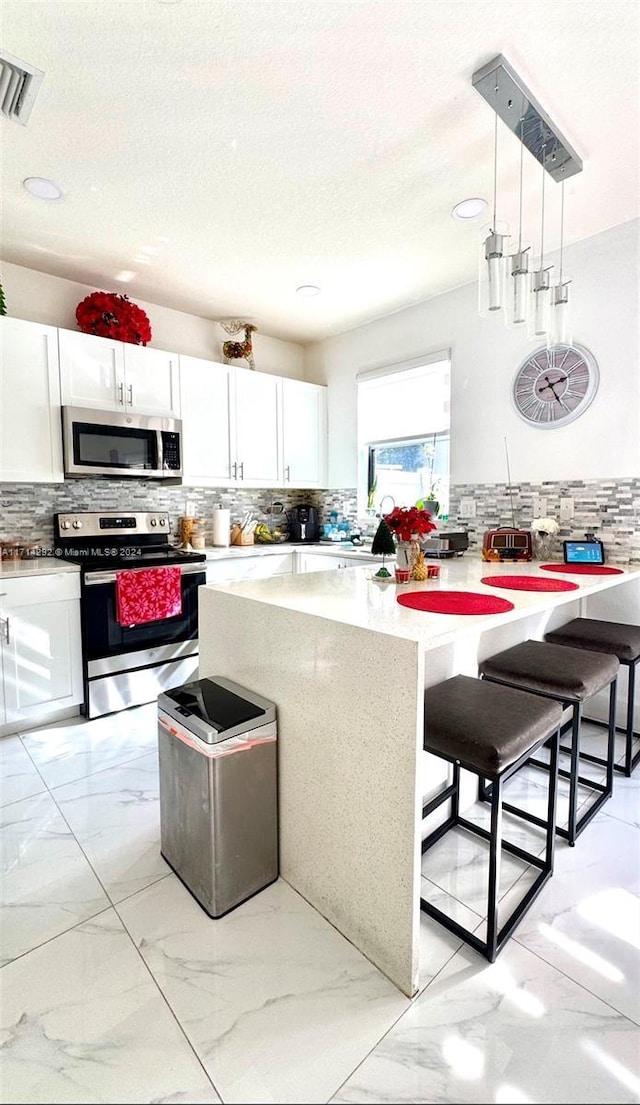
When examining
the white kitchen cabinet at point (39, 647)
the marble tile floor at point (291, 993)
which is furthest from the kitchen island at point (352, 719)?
the white kitchen cabinet at point (39, 647)

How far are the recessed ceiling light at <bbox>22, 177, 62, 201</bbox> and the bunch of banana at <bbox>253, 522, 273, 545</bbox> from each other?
2430mm

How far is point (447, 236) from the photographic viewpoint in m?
2.59

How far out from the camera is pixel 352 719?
131cm

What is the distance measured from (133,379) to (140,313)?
45 centimetres

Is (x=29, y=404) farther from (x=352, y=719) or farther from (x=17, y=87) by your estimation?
(x=352, y=719)

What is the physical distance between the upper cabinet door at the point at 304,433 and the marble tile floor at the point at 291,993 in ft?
9.48

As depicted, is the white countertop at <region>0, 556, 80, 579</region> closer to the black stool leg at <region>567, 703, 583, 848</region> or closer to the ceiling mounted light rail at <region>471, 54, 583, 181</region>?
the black stool leg at <region>567, 703, 583, 848</region>

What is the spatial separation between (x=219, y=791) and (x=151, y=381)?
2.67 meters

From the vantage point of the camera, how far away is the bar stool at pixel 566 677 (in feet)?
5.56

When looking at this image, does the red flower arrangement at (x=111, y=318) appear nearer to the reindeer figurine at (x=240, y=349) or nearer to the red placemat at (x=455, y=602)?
the reindeer figurine at (x=240, y=349)

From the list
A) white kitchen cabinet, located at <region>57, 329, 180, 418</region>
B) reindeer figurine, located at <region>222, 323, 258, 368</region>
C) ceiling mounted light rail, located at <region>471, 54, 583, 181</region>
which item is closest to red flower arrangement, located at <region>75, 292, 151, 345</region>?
white kitchen cabinet, located at <region>57, 329, 180, 418</region>

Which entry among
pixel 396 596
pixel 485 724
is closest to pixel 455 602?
pixel 396 596

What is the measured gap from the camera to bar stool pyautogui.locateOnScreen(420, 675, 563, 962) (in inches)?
49.2

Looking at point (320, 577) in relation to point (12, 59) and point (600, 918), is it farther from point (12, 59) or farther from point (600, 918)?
point (12, 59)
